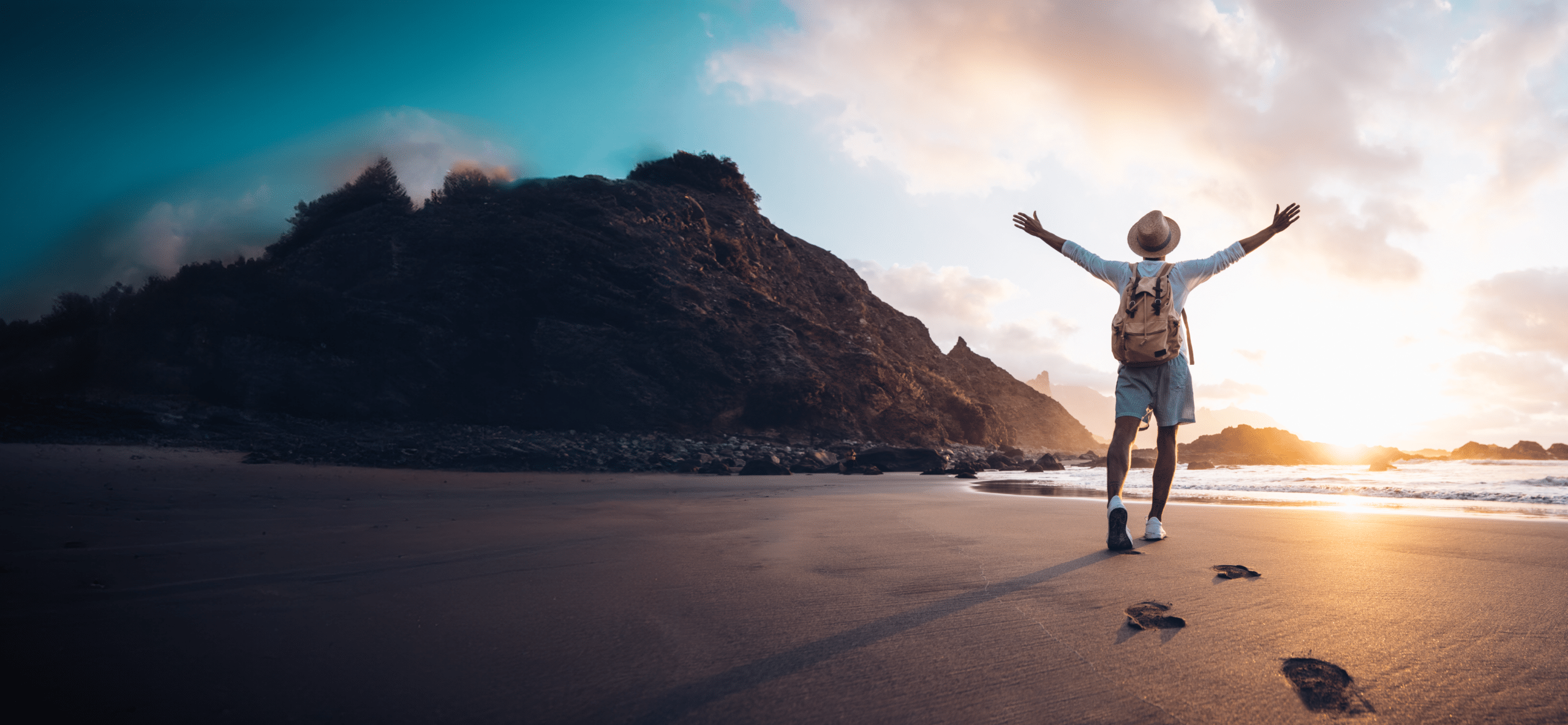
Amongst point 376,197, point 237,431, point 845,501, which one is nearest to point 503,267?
point 376,197

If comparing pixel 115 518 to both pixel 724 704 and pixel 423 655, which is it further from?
pixel 724 704

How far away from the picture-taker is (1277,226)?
321cm

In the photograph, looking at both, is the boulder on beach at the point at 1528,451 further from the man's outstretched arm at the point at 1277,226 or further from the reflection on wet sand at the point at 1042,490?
the man's outstretched arm at the point at 1277,226

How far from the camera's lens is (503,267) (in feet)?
88.3

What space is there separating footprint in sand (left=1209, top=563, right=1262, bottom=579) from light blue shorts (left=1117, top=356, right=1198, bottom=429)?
1012 mm

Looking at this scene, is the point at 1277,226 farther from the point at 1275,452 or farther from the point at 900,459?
the point at 1275,452

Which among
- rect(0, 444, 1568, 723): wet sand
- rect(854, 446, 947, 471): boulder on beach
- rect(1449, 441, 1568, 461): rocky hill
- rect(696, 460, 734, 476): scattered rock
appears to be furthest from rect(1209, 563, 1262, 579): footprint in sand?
rect(1449, 441, 1568, 461): rocky hill

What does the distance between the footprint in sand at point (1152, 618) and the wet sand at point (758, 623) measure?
43 mm

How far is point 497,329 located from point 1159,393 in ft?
88.0

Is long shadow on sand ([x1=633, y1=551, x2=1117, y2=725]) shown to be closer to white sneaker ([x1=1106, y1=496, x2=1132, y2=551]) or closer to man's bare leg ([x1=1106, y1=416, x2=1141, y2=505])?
white sneaker ([x1=1106, y1=496, x2=1132, y2=551])

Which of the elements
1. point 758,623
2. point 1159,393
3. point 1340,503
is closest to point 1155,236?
point 1159,393

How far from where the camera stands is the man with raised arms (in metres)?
3.15

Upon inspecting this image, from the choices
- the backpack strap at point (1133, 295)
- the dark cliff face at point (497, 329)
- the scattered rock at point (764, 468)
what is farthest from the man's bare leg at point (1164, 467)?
the dark cliff face at point (497, 329)

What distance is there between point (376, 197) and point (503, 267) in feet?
28.7
